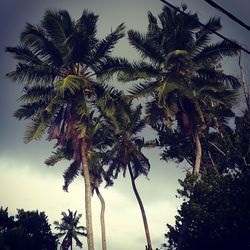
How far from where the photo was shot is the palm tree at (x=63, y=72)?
1795 cm

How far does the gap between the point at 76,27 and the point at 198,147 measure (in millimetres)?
9898

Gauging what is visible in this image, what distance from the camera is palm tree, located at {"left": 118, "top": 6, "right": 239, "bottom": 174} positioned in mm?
19781

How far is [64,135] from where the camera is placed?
Answer: 18281mm

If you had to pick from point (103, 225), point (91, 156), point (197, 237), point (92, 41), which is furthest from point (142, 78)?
point (103, 225)

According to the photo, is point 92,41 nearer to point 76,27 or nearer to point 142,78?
point 76,27

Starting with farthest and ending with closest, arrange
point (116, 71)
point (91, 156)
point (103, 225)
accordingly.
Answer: point (103, 225), point (91, 156), point (116, 71)

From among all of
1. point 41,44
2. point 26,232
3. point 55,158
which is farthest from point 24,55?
point 26,232

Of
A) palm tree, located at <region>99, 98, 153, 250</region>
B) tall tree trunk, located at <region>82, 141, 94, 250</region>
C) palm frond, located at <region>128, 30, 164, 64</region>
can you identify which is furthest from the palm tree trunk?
palm frond, located at <region>128, 30, 164, 64</region>

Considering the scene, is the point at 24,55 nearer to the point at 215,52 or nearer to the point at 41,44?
the point at 41,44

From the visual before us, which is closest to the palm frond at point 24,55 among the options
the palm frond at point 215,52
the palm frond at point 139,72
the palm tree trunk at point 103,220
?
the palm frond at point 139,72

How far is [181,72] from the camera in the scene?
20516mm

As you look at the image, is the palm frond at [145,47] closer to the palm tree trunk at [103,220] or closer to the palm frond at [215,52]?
the palm frond at [215,52]

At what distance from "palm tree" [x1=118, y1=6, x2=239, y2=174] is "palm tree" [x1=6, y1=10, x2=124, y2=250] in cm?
210

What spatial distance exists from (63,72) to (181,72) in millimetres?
6926
